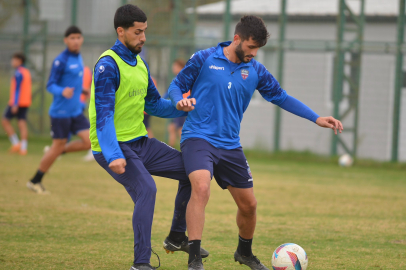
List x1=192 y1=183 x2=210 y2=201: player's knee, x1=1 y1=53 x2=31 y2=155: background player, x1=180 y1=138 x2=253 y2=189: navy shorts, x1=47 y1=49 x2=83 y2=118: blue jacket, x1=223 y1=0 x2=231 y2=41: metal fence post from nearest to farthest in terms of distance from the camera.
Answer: x1=192 y1=183 x2=210 y2=201: player's knee → x1=180 y1=138 x2=253 y2=189: navy shorts → x1=47 y1=49 x2=83 y2=118: blue jacket → x1=1 y1=53 x2=31 y2=155: background player → x1=223 y1=0 x2=231 y2=41: metal fence post

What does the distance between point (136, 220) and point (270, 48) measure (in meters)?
11.4

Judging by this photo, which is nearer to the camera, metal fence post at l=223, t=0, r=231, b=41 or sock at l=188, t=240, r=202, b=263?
sock at l=188, t=240, r=202, b=263

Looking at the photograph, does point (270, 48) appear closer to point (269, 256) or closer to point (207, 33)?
point (207, 33)

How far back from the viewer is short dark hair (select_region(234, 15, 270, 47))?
4.52m

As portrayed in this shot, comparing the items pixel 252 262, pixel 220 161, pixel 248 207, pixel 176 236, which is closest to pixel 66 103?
pixel 176 236

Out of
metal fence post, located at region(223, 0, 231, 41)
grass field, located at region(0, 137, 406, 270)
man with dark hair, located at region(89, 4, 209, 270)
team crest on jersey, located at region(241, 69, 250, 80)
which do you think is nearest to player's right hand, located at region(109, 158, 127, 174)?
man with dark hair, located at region(89, 4, 209, 270)

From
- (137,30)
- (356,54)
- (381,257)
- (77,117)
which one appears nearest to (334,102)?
(356,54)

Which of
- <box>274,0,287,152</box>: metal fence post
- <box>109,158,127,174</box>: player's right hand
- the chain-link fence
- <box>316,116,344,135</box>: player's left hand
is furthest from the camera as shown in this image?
<box>274,0,287,152</box>: metal fence post

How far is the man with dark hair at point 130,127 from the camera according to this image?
13.5 ft

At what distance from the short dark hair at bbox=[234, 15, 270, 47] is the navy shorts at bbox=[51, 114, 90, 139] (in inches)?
190

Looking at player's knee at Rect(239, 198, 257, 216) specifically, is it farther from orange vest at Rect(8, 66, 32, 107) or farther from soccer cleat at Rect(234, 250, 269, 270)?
orange vest at Rect(8, 66, 32, 107)

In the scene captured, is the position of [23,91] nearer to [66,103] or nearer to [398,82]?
[66,103]

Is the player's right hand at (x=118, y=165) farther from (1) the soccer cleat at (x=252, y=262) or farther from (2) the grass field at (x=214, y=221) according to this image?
(1) the soccer cleat at (x=252, y=262)

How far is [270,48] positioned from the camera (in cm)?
1491
